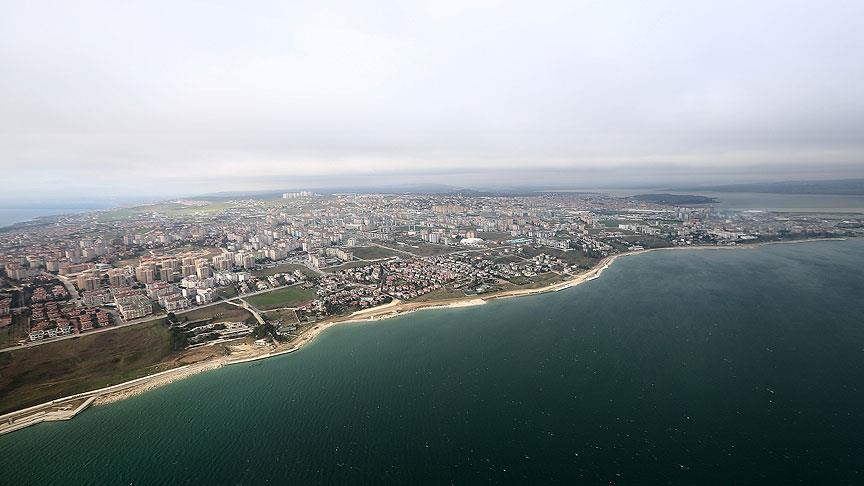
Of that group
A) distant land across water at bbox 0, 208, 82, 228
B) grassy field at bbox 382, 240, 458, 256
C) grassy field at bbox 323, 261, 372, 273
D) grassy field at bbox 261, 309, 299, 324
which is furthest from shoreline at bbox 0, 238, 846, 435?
distant land across water at bbox 0, 208, 82, 228

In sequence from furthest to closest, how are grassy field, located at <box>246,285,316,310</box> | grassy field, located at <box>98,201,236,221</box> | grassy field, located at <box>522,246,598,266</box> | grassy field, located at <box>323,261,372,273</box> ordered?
grassy field, located at <box>98,201,236,221</box>, grassy field, located at <box>522,246,598,266</box>, grassy field, located at <box>323,261,372,273</box>, grassy field, located at <box>246,285,316,310</box>

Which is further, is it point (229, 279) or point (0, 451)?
point (229, 279)

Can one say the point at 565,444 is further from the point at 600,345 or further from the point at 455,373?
Answer: the point at 600,345

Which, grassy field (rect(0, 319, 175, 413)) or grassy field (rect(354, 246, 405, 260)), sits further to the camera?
grassy field (rect(354, 246, 405, 260))

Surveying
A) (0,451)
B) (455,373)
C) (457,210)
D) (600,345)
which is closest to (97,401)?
(0,451)

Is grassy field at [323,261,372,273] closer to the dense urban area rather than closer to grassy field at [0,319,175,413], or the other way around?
the dense urban area

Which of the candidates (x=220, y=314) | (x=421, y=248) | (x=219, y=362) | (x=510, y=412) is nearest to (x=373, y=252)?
(x=421, y=248)
